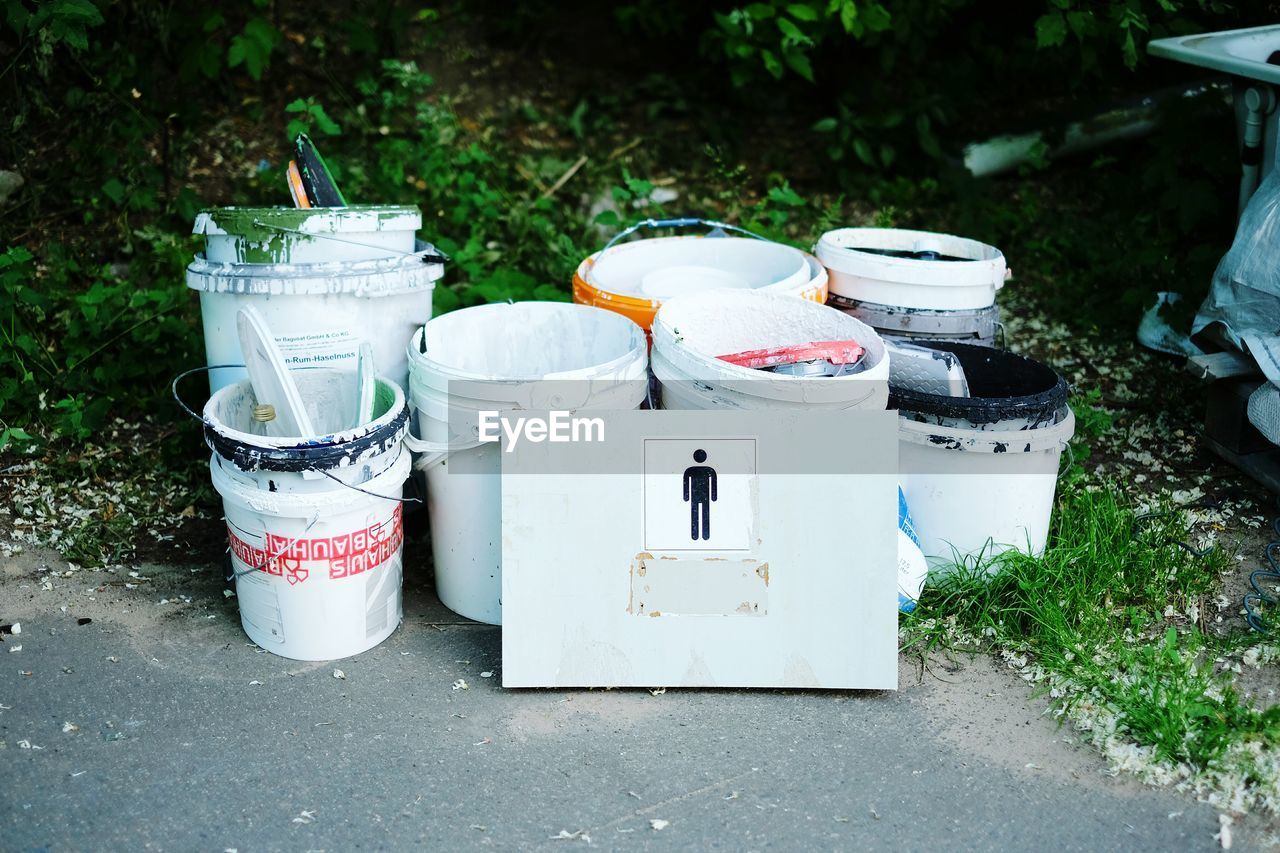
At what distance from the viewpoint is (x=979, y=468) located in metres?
3.17

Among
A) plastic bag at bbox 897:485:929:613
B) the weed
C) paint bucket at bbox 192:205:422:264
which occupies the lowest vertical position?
the weed

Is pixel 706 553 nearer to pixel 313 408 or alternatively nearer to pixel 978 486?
pixel 978 486

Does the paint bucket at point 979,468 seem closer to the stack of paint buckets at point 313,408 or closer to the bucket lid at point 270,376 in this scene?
the stack of paint buckets at point 313,408

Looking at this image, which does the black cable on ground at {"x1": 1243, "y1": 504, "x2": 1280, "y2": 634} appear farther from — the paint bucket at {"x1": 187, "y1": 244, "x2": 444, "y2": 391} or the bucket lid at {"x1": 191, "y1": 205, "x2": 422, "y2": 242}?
the bucket lid at {"x1": 191, "y1": 205, "x2": 422, "y2": 242}

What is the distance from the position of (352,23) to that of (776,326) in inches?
124

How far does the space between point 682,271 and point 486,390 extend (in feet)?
3.01

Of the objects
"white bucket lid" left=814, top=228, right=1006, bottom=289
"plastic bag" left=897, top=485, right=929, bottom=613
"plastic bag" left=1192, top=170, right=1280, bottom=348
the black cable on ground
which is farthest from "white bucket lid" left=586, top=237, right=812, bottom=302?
the black cable on ground

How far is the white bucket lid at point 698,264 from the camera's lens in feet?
12.0

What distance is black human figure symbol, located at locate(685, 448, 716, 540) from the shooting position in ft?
9.50

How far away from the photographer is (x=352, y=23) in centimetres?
552

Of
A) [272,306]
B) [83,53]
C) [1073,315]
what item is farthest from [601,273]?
[83,53]

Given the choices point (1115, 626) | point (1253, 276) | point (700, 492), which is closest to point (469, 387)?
point (700, 492)

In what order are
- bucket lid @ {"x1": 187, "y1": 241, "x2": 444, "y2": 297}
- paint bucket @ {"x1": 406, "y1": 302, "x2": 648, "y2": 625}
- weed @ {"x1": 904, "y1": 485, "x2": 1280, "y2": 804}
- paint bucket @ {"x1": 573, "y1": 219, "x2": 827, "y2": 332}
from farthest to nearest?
paint bucket @ {"x1": 573, "y1": 219, "x2": 827, "y2": 332}
bucket lid @ {"x1": 187, "y1": 241, "x2": 444, "y2": 297}
paint bucket @ {"x1": 406, "y1": 302, "x2": 648, "y2": 625}
weed @ {"x1": 904, "y1": 485, "x2": 1280, "y2": 804}

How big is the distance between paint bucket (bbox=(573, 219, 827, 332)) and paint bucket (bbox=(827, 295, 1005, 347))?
0.16 meters
